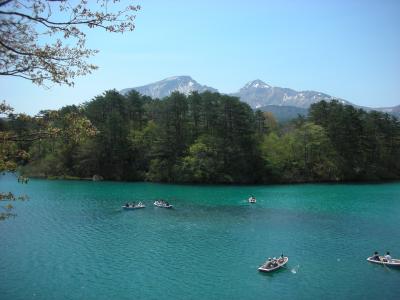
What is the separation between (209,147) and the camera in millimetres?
80312

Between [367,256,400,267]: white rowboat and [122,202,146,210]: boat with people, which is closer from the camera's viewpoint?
[367,256,400,267]: white rowboat

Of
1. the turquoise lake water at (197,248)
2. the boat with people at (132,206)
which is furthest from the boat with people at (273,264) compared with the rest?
the boat with people at (132,206)

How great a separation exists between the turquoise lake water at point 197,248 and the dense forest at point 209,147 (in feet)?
82.9

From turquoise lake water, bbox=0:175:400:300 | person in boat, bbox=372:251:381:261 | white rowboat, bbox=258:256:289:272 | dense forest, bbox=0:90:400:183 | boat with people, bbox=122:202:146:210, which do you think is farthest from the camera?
dense forest, bbox=0:90:400:183

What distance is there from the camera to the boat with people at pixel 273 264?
26000mm

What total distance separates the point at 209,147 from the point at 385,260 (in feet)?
179

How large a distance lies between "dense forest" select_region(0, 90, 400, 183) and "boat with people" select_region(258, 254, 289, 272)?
167 ft

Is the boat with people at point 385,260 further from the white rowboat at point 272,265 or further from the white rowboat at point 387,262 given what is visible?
the white rowboat at point 272,265

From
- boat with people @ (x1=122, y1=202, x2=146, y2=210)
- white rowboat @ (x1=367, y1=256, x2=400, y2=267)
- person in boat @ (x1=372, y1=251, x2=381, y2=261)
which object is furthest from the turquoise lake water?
boat with people @ (x1=122, y1=202, x2=146, y2=210)

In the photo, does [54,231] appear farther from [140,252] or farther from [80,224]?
[140,252]

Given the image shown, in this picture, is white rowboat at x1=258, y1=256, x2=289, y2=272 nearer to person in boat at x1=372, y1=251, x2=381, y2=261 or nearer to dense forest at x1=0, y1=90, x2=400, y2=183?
person in boat at x1=372, y1=251, x2=381, y2=261

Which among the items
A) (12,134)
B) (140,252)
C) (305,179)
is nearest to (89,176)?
(305,179)

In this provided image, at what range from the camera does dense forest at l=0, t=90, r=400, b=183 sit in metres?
81.7

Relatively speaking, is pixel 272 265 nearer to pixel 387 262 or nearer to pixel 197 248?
pixel 197 248
